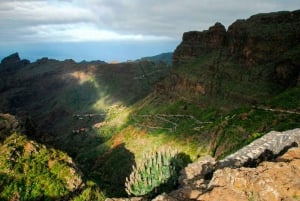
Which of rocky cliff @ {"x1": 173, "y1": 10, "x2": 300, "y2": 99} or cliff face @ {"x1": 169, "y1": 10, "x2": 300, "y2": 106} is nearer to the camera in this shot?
cliff face @ {"x1": 169, "y1": 10, "x2": 300, "y2": 106}

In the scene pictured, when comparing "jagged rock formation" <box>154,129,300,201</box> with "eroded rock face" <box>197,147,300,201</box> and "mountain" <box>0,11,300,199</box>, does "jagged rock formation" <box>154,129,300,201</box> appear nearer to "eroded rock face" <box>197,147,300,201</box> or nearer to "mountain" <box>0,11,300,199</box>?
"eroded rock face" <box>197,147,300,201</box>

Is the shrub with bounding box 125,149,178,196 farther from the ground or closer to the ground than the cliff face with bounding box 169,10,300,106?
closer to the ground

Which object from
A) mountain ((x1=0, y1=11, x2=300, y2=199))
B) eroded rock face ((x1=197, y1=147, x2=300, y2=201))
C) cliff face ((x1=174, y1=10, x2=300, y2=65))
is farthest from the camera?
cliff face ((x1=174, y1=10, x2=300, y2=65))

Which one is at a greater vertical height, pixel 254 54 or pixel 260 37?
pixel 260 37

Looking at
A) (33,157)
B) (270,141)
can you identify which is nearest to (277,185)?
(270,141)

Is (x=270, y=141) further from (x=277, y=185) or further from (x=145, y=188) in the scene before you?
(x=145, y=188)

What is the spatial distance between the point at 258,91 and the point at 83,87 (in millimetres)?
123118

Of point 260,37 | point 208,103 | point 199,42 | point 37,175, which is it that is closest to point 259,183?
point 37,175

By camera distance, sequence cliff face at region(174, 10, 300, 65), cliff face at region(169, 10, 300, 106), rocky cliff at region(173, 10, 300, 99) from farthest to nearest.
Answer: cliff face at region(174, 10, 300, 65)
rocky cliff at region(173, 10, 300, 99)
cliff face at region(169, 10, 300, 106)

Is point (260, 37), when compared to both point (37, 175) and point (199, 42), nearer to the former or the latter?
point (199, 42)

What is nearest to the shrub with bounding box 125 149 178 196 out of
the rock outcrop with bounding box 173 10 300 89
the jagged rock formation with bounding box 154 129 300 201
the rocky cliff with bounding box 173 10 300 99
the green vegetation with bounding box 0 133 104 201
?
the green vegetation with bounding box 0 133 104 201

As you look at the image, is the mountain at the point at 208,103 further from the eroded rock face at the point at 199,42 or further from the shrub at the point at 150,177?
the shrub at the point at 150,177

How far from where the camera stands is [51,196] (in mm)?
24422

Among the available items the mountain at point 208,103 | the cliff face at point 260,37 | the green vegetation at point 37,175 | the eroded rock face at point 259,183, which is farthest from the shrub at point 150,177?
the cliff face at point 260,37
